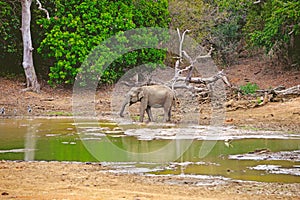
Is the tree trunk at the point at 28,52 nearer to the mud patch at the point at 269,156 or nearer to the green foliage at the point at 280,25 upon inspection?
the green foliage at the point at 280,25

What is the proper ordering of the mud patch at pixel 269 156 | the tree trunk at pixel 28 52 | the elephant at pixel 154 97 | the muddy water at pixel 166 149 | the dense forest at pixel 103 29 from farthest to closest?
1. the dense forest at pixel 103 29
2. the tree trunk at pixel 28 52
3. the elephant at pixel 154 97
4. the mud patch at pixel 269 156
5. the muddy water at pixel 166 149

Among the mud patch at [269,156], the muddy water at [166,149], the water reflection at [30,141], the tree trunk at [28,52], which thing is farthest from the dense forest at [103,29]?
the mud patch at [269,156]

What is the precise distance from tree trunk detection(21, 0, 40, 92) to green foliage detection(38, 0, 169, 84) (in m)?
0.67

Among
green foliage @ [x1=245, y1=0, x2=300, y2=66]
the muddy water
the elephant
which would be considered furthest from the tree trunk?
green foliage @ [x1=245, y1=0, x2=300, y2=66]

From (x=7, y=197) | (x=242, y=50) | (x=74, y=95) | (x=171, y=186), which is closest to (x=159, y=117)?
(x=74, y=95)

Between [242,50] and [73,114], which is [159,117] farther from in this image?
[242,50]

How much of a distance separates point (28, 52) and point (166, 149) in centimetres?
1635

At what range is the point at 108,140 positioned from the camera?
15648 mm

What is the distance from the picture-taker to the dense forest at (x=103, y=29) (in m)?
28.5

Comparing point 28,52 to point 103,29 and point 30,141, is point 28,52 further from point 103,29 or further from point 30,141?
point 30,141

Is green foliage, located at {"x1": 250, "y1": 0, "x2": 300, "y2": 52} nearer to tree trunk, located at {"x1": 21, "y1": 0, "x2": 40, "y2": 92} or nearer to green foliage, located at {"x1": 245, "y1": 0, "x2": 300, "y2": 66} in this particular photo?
green foliage, located at {"x1": 245, "y1": 0, "x2": 300, "y2": 66}

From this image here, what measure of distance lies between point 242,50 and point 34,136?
24273 mm

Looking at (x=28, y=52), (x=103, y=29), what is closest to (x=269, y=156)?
(x=103, y=29)

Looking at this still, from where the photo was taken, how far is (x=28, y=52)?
28.8m
